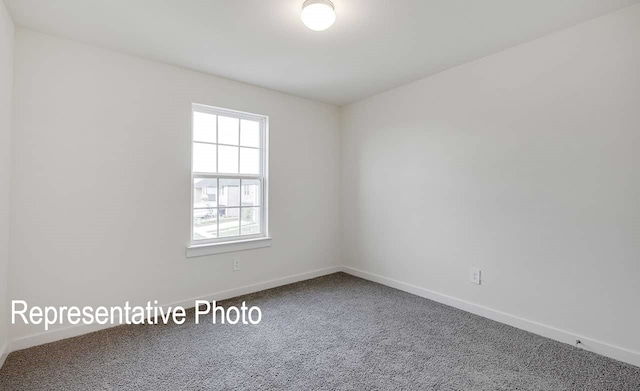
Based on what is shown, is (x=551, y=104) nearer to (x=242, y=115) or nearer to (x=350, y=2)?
(x=350, y=2)

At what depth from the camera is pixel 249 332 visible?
8.09ft

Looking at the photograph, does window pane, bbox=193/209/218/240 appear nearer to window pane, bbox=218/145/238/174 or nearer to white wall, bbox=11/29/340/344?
white wall, bbox=11/29/340/344

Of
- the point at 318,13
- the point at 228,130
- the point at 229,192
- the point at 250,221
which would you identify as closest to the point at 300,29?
the point at 318,13

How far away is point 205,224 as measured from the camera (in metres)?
3.17

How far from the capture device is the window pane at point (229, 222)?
10.8ft

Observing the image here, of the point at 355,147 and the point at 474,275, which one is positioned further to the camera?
the point at 355,147

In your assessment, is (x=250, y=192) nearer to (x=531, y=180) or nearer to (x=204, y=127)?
(x=204, y=127)

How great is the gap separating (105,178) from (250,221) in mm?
1448

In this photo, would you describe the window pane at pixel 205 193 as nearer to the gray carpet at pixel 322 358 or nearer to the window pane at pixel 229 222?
the window pane at pixel 229 222

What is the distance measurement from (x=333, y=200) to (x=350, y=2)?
8.55 ft

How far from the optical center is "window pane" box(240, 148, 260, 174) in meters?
3.44

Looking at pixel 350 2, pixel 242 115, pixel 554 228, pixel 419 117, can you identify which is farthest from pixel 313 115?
pixel 554 228

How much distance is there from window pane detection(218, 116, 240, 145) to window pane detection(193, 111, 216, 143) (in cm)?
7

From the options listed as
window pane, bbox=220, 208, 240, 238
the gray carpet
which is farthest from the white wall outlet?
window pane, bbox=220, 208, 240, 238
